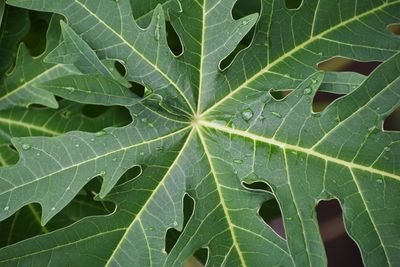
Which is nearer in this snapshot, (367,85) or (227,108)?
(367,85)


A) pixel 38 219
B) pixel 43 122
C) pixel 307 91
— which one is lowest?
pixel 38 219

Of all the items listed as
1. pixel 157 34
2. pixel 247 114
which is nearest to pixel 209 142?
pixel 247 114

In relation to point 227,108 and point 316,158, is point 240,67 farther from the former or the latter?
point 316,158

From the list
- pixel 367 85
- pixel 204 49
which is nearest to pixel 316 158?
pixel 367 85

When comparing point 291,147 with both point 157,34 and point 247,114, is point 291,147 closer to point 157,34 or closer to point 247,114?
point 247,114

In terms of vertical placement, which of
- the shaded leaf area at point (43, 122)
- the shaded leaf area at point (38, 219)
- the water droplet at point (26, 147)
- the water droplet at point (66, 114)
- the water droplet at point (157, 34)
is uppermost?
the water droplet at point (157, 34)

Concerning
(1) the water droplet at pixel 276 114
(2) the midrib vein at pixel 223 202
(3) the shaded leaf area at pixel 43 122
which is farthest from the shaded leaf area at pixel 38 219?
(1) the water droplet at pixel 276 114

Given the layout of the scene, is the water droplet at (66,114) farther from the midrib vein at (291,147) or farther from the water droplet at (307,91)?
the water droplet at (307,91)
